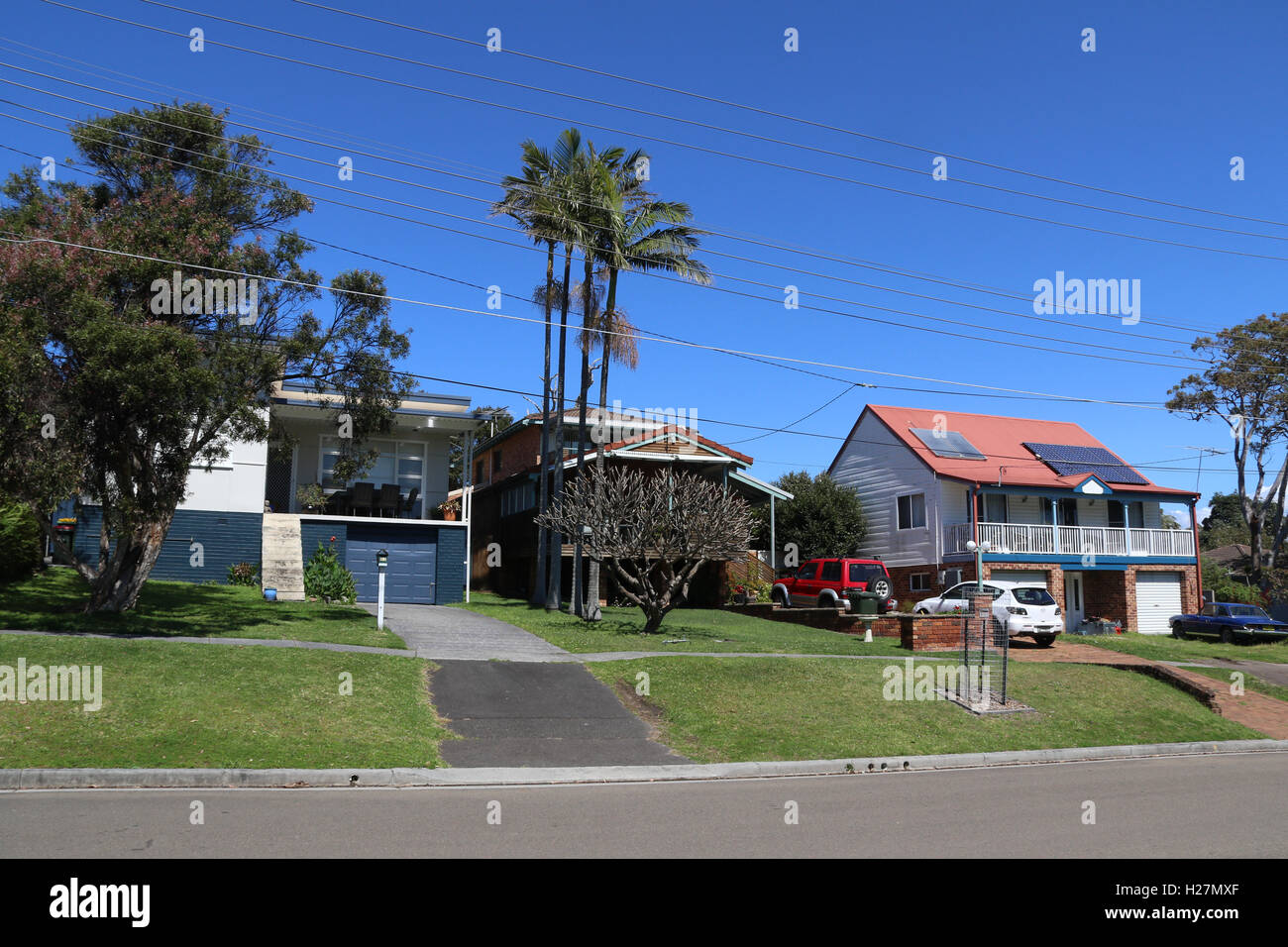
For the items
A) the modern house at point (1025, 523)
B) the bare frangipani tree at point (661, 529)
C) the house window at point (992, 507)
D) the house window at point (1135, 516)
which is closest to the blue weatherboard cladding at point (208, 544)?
the bare frangipani tree at point (661, 529)

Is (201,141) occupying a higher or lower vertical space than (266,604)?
higher

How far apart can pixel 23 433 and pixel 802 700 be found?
12.2m

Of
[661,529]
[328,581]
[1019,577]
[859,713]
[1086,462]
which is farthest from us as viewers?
[1086,462]

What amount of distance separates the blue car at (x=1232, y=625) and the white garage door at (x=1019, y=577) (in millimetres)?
4511

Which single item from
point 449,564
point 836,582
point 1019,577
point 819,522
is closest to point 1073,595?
point 1019,577

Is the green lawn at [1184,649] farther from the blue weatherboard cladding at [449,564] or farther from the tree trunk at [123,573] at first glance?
the tree trunk at [123,573]

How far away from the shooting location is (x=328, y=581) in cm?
2520

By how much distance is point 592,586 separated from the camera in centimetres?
2402

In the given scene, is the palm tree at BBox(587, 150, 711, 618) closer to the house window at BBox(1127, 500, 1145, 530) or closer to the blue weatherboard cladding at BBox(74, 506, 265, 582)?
the blue weatherboard cladding at BBox(74, 506, 265, 582)

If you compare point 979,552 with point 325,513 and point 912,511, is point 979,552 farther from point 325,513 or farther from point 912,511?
point 325,513

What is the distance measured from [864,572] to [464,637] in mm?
13799
